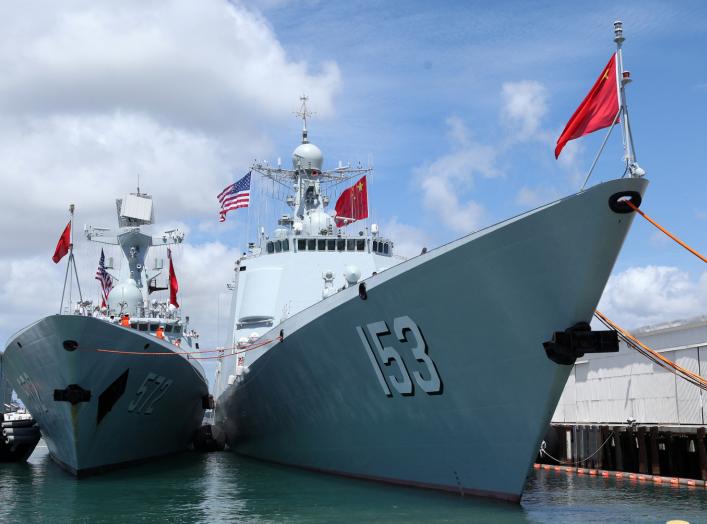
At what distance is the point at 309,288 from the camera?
61.1ft

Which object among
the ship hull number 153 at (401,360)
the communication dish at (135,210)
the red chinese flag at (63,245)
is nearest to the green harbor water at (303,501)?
the ship hull number 153 at (401,360)

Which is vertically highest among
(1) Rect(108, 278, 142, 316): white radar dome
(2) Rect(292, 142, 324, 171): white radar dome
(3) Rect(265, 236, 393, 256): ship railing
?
(2) Rect(292, 142, 324, 171): white radar dome

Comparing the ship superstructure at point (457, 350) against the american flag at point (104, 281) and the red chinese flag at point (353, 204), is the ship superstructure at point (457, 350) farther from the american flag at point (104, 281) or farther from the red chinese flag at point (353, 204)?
the american flag at point (104, 281)

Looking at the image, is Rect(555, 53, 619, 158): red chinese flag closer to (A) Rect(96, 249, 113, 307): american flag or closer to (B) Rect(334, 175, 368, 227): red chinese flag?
(B) Rect(334, 175, 368, 227): red chinese flag

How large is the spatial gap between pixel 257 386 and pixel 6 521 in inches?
258

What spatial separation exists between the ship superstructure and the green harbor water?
62 cm

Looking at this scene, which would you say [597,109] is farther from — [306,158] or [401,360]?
[306,158]

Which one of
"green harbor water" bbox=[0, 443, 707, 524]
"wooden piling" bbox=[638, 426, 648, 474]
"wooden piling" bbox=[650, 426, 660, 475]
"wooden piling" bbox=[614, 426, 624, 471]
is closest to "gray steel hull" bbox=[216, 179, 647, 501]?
"green harbor water" bbox=[0, 443, 707, 524]

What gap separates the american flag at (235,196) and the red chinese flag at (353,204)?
2679 millimetres

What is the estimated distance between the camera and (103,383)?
14250mm

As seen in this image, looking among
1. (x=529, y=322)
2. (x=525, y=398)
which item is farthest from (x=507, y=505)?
(x=529, y=322)

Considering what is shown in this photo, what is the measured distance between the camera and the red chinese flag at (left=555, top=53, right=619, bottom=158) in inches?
335

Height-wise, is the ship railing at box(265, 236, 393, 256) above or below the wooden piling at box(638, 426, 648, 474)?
above

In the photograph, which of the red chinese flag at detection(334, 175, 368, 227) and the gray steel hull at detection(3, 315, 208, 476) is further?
the red chinese flag at detection(334, 175, 368, 227)
